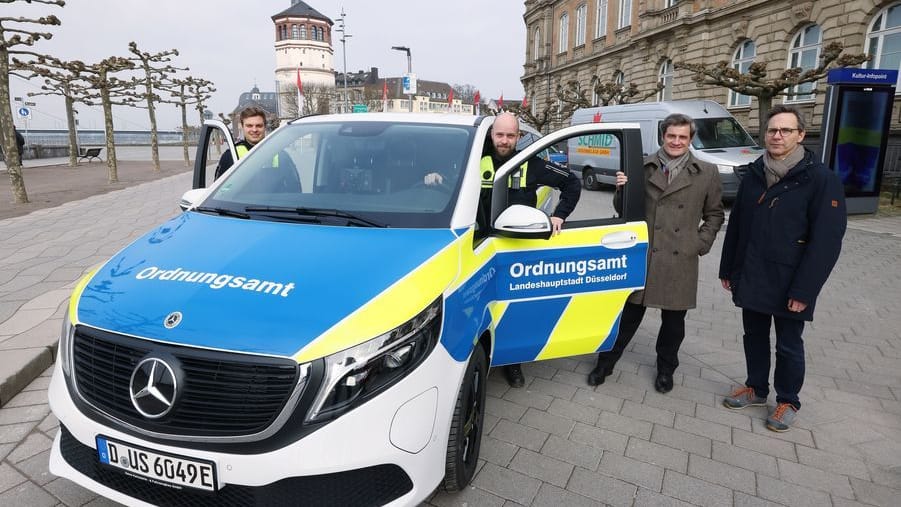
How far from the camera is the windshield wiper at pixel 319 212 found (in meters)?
2.70

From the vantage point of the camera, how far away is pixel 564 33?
4484 centimetres

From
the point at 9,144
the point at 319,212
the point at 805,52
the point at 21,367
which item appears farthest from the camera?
the point at 805,52

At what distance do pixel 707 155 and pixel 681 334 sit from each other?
10600 mm

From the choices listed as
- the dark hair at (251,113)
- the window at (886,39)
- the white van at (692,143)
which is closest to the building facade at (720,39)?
the window at (886,39)

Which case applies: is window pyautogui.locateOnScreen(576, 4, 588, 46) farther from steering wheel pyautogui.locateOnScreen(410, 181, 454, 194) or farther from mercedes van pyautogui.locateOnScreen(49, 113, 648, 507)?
mercedes van pyautogui.locateOnScreen(49, 113, 648, 507)

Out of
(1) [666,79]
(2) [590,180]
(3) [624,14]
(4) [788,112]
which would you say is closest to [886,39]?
(2) [590,180]

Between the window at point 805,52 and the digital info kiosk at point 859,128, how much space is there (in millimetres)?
9703

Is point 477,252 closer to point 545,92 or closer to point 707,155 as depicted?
point 707,155

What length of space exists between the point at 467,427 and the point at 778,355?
6.80 feet

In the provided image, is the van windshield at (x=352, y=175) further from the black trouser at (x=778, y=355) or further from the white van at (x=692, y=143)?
the white van at (x=692, y=143)

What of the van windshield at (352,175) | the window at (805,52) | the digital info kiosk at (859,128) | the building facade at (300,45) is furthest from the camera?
the building facade at (300,45)

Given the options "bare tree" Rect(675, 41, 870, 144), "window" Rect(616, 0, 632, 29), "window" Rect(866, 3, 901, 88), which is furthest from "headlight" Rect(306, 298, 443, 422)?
"window" Rect(616, 0, 632, 29)

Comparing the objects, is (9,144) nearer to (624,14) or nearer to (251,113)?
(251,113)

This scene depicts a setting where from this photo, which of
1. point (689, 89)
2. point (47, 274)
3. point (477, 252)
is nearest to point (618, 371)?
point (477, 252)
